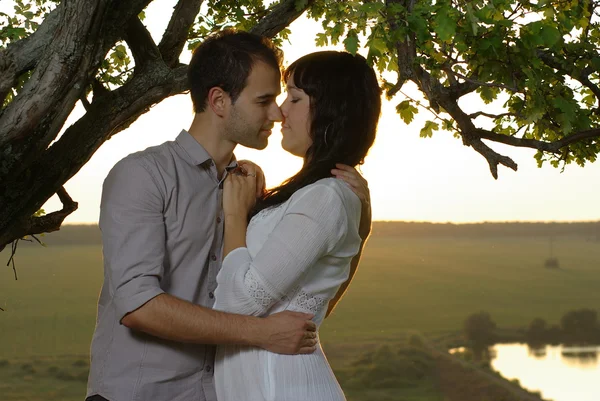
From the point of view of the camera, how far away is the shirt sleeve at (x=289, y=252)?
2.02 meters

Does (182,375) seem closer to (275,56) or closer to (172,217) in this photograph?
(172,217)

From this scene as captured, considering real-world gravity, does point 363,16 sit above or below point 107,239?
above

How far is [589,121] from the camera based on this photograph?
12.7 feet

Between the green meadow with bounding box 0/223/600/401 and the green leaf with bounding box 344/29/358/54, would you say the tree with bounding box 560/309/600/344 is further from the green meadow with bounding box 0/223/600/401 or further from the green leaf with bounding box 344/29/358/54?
the green leaf with bounding box 344/29/358/54

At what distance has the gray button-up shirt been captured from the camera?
219 cm

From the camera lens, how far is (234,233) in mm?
2211

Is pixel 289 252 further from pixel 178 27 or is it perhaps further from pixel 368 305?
pixel 368 305

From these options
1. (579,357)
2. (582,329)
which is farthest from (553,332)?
(579,357)

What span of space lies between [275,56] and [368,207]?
1.92 ft

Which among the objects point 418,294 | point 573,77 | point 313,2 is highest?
point 313,2

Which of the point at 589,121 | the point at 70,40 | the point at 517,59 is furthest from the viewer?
the point at 589,121

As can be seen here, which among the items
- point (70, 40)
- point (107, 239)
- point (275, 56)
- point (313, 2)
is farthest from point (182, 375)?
point (313, 2)

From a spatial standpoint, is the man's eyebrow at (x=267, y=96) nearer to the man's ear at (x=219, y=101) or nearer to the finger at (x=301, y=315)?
the man's ear at (x=219, y=101)

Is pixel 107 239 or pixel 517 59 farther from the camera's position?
pixel 517 59
